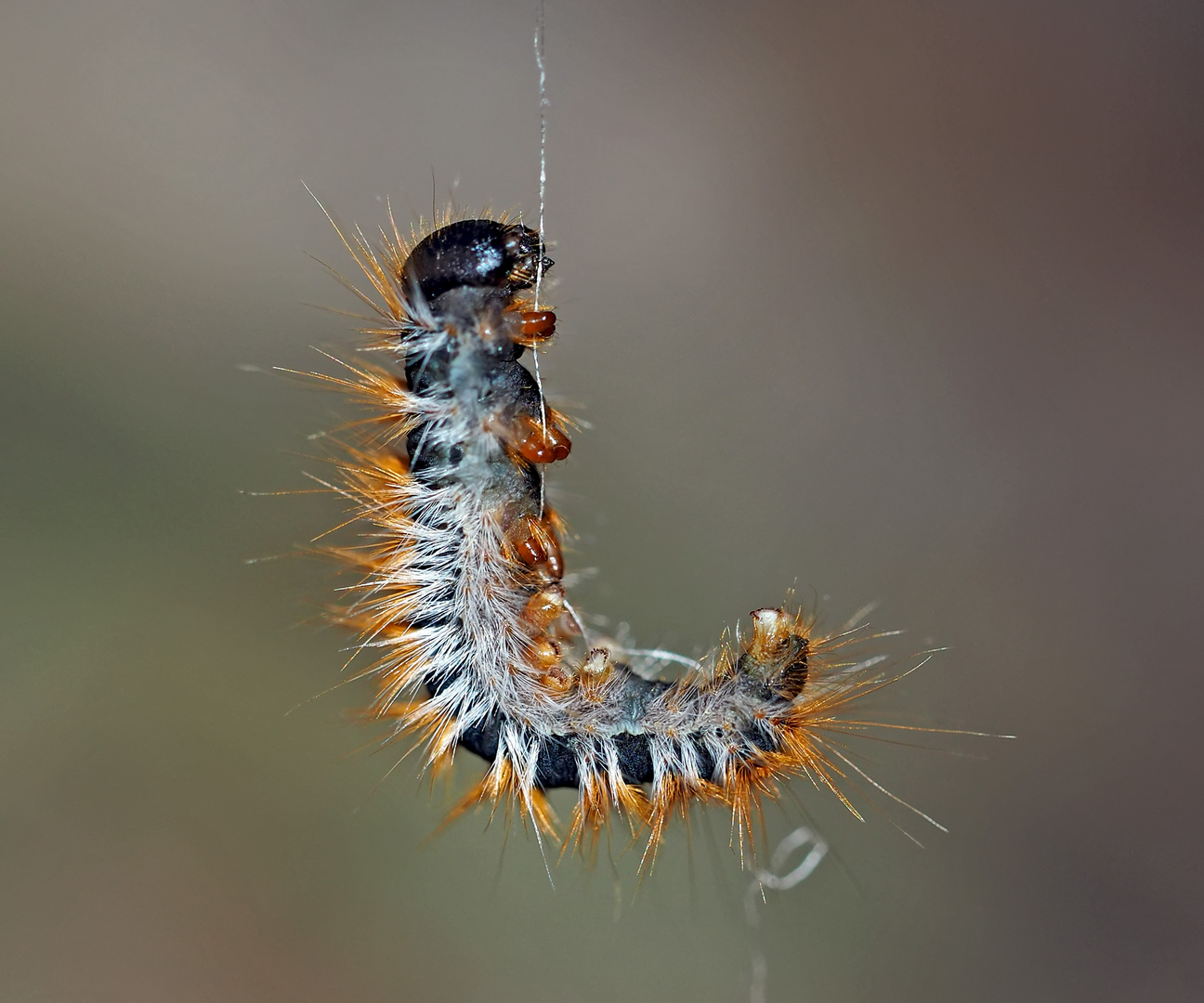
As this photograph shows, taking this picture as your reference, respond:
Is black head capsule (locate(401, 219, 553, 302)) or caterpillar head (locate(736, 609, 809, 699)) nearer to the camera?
black head capsule (locate(401, 219, 553, 302))

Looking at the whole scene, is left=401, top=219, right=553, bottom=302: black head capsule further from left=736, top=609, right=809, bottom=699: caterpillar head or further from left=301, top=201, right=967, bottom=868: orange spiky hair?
left=736, top=609, right=809, bottom=699: caterpillar head

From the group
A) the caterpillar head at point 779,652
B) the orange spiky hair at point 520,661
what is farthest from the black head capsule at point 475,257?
the caterpillar head at point 779,652

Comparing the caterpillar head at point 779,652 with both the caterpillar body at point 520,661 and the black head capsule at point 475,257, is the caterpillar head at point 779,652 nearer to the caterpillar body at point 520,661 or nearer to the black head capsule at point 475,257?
the caterpillar body at point 520,661

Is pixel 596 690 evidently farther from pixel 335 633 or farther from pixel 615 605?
pixel 335 633

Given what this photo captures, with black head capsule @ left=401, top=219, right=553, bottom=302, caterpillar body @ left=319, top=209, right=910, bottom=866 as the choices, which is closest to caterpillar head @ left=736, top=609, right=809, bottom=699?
caterpillar body @ left=319, top=209, right=910, bottom=866

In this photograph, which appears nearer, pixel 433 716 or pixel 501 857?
pixel 433 716

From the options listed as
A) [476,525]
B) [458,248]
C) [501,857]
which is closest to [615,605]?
[501,857]

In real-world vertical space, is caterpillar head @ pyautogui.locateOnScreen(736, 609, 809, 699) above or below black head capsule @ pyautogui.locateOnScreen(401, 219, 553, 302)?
below
